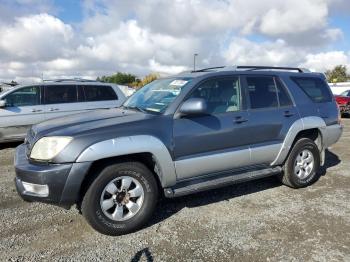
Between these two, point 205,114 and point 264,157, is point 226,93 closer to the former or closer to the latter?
point 205,114

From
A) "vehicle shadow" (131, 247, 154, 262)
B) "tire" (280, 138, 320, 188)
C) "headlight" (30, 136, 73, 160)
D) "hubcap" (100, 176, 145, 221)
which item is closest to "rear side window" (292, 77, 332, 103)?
"tire" (280, 138, 320, 188)

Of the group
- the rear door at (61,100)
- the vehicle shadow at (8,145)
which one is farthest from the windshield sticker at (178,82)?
the vehicle shadow at (8,145)

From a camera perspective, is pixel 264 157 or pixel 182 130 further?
pixel 264 157

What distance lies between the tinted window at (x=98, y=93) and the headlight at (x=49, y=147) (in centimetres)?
603

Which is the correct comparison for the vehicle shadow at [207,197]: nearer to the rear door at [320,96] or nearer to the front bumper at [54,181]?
the front bumper at [54,181]

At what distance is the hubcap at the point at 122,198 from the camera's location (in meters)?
3.81

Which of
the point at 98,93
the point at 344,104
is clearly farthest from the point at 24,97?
the point at 344,104

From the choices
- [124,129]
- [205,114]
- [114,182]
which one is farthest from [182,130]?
[114,182]

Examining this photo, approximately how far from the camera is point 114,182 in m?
3.84

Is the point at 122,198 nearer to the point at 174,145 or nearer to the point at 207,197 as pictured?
the point at 174,145

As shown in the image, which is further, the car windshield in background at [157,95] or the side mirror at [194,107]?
the car windshield in background at [157,95]

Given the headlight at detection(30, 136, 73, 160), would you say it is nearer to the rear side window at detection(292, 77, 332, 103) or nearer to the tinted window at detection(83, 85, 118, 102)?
the rear side window at detection(292, 77, 332, 103)

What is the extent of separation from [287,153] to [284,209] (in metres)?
0.96

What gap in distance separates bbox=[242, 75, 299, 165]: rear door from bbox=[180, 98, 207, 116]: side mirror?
0.94 m
